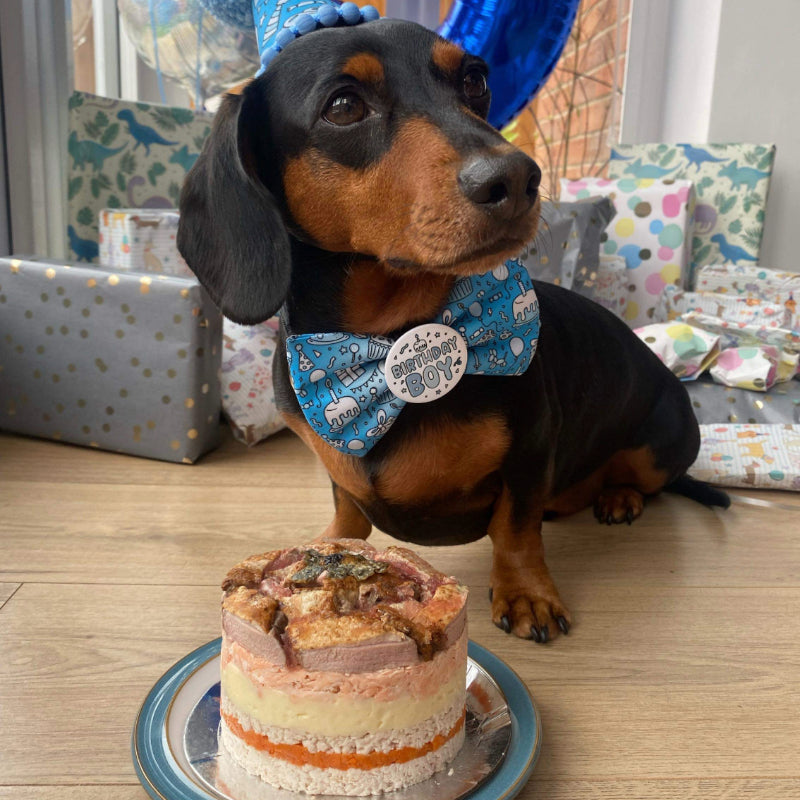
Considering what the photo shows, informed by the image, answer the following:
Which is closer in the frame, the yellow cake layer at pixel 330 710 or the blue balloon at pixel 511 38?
the yellow cake layer at pixel 330 710

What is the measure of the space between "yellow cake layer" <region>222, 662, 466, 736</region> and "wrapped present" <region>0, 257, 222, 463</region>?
1.19 metres

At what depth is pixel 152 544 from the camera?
1.41 meters

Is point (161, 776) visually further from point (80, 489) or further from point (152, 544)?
point (80, 489)

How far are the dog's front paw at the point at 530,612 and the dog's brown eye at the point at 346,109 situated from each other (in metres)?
0.68

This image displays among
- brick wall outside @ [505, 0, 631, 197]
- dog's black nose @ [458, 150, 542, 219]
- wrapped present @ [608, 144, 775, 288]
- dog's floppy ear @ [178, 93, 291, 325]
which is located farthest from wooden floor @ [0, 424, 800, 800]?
brick wall outside @ [505, 0, 631, 197]

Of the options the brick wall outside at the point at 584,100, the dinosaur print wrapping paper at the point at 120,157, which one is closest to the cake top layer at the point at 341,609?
the dinosaur print wrapping paper at the point at 120,157

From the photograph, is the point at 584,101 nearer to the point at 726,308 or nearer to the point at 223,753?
the point at 726,308

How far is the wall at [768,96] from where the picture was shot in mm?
3043

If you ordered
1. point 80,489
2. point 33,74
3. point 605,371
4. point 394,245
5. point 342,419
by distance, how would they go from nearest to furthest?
point 394,245 < point 342,419 < point 605,371 < point 80,489 < point 33,74

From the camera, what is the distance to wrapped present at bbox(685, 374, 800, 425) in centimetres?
201

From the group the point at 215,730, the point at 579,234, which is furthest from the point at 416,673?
the point at 579,234

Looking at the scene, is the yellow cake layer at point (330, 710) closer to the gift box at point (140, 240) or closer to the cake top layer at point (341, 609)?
the cake top layer at point (341, 609)

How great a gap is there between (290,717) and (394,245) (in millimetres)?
505

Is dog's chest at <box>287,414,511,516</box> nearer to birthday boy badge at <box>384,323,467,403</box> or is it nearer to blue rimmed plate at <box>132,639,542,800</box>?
birthday boy badge at <box>384,323,467,403</box>
